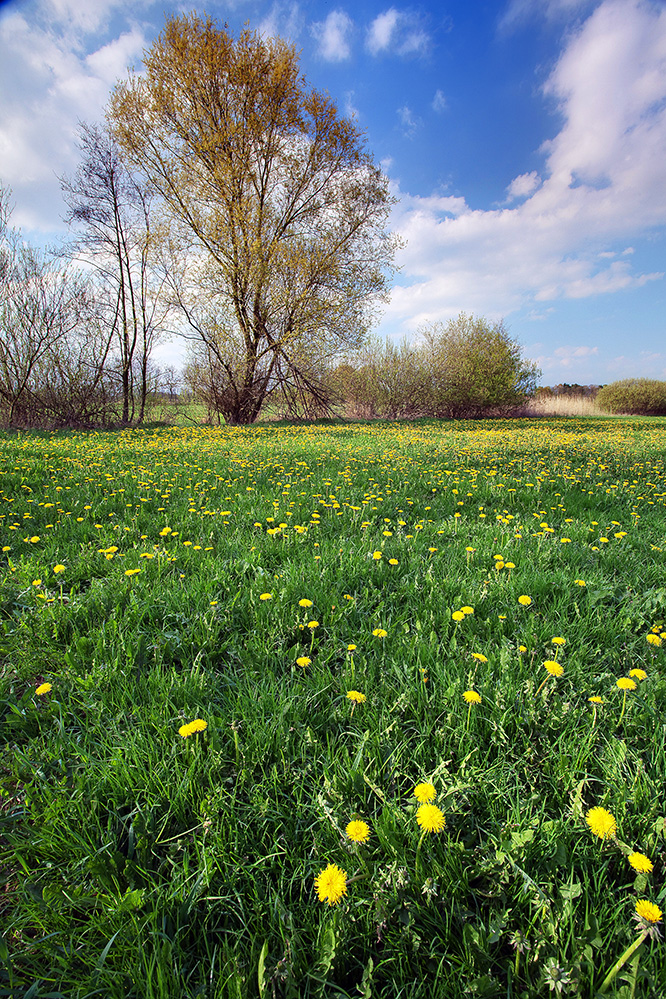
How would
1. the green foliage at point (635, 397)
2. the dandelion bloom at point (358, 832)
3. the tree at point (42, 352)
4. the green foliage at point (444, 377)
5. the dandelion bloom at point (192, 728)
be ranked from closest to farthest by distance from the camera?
1. the dandelion bloom at point (358, 832)
2. the dandelion bloom at point (192, 728)
3. the tree at point (42, 352)
4. the green foliage at point (444, 377)
5. the green foliage at point (635, 397)

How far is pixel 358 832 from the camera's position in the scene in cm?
102

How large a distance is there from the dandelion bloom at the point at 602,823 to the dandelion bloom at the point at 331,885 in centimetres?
64

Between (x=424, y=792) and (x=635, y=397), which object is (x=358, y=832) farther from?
(x=635, y=397)

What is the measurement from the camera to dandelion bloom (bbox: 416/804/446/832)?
3.35ft

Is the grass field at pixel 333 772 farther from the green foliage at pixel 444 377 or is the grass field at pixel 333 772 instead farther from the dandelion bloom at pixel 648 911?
the green foliage at pixel 444 377

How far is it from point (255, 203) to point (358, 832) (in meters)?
19.6

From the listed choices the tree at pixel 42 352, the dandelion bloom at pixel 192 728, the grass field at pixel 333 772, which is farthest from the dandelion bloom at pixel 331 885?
the tree at pixel 42 352

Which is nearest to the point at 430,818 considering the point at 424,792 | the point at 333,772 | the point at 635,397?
the point at 424,792

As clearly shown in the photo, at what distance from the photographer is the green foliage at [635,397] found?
3438cm

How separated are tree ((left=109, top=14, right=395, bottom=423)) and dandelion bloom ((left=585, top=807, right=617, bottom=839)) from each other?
53.5 feet

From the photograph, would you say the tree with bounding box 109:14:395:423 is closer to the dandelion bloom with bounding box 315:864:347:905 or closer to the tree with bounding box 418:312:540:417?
the tree with bounding box 418:312:540:417

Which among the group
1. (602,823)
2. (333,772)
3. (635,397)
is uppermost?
(635,397)

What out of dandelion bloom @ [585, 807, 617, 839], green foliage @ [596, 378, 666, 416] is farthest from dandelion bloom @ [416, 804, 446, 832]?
green foliage @ [596, 378, 666, 416]

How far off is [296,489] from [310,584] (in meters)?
2.30
